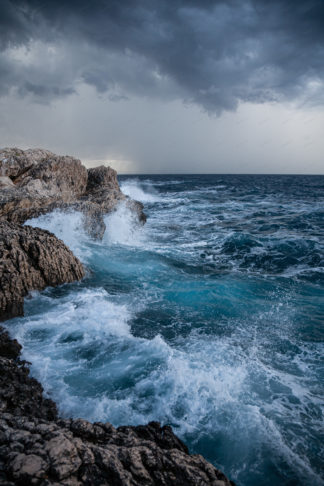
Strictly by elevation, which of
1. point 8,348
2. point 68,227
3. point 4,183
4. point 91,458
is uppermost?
point 4,183

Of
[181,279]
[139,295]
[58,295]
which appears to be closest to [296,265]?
[181,279]

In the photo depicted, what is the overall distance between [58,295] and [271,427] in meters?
6.10

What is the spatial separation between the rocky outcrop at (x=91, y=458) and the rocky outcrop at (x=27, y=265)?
13.5 ft

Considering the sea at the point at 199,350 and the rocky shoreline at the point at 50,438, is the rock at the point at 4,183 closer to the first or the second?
the sea at the point at 199,350

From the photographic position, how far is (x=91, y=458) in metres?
2.33

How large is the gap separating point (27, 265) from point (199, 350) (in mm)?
5116

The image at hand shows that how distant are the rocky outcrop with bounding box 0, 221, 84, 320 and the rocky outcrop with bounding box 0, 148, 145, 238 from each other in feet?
14.1

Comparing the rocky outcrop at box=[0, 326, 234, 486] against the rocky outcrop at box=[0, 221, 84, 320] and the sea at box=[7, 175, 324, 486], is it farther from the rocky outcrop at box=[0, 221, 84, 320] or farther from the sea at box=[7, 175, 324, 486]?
the rocky outcrop at box=[0, 221, 84, 320]

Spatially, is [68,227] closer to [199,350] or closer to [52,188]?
[52,188]

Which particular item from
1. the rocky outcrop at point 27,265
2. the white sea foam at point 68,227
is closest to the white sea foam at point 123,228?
the white sea foam at point 68,227

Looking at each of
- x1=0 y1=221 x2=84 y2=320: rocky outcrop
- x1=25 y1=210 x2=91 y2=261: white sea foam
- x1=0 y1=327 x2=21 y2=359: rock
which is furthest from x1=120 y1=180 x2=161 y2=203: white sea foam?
x1=0 y1=327 x2=21 y2=359: rock

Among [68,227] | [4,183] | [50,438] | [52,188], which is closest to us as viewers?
[50,438]

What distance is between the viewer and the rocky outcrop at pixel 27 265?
644 centimetres

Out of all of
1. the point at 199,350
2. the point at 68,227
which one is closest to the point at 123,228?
the point at 68,227
